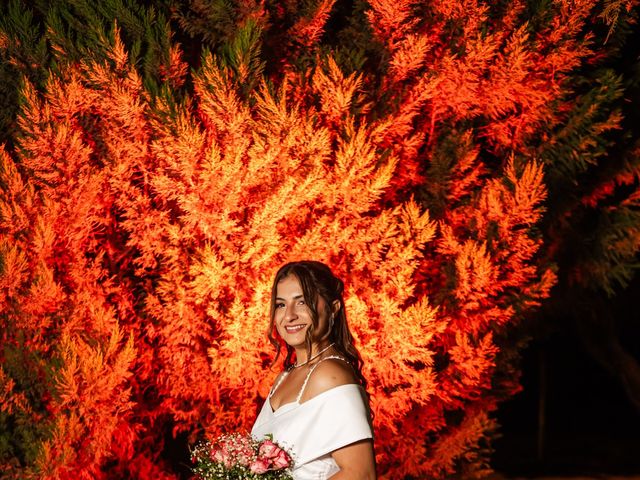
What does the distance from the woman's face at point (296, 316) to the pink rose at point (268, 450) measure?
0.49 m

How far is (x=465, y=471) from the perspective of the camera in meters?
5.30

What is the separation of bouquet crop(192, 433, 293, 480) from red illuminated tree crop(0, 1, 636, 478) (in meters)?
1.49

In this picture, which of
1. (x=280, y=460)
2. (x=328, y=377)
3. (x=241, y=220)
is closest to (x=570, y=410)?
(x=241, y=220)

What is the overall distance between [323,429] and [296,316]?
1.82ft

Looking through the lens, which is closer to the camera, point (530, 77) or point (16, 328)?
point (16, 328)

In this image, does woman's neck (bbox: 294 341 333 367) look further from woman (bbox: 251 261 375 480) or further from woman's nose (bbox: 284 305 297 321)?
woman's nose (bbox: 284 305 297 321)

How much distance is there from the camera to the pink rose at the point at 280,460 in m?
2.57

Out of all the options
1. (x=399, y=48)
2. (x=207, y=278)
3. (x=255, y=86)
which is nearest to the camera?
(x=207, y=278)

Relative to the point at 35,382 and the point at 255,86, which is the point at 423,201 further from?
the point at 35,382

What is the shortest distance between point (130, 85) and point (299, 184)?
1.22 metres

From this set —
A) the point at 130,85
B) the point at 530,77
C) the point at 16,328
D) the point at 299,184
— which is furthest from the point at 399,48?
the point at 16,328

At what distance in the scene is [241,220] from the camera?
443 cm

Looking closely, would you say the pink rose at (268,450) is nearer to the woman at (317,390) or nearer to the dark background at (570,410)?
the woman at (317,390)

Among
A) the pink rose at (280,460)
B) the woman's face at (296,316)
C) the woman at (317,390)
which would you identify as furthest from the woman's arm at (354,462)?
the woman's face at (296,316)
